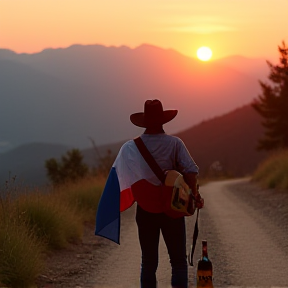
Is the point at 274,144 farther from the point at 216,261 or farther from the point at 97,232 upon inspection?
the point at 97,232

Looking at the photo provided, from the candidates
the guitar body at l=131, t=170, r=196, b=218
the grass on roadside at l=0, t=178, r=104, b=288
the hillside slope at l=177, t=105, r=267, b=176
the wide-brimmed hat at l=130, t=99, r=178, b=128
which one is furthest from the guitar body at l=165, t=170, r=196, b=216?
the hillside slope at l=177, t=105, r=267, b=176

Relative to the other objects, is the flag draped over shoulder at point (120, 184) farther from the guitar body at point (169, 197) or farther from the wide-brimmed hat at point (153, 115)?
the wide-brimmed hat at point (153, 115)

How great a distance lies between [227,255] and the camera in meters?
11.2

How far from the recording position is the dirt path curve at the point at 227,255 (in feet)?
30.5

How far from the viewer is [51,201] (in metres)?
13.0

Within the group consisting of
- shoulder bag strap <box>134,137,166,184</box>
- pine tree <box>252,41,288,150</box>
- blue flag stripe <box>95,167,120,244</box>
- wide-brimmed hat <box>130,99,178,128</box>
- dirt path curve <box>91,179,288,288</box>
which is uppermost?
pine tree <box>252,41,288,150</box>

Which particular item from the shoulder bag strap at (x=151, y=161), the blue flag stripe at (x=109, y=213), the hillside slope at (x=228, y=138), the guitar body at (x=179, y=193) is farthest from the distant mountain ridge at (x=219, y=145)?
the guitar body at (x=179, y=193)

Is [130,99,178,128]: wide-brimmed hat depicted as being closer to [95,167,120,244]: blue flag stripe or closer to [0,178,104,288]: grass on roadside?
[95,167,120,244]: blue flag stripe

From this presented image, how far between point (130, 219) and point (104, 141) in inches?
6700

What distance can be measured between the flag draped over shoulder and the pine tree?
35.1m

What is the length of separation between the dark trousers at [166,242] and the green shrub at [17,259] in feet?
7.42

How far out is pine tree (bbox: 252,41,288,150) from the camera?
44.4 meters

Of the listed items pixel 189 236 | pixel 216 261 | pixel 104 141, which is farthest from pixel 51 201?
pixel 104 141

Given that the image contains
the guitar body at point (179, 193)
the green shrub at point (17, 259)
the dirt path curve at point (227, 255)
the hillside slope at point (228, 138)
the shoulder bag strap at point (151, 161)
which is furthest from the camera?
the hillside slope at point (228, 138)
